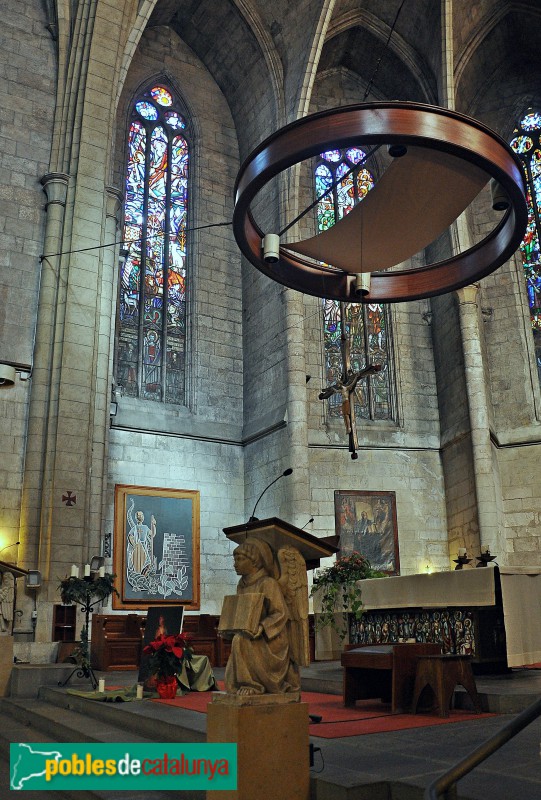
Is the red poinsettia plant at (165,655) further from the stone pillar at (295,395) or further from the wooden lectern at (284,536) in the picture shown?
the stone pillar at (295,395)

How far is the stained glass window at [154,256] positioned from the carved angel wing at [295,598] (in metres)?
11.8

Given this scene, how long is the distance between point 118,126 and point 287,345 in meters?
6.50

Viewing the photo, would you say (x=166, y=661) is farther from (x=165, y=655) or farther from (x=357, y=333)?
(x=357, y=333)

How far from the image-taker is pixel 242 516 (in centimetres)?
1622

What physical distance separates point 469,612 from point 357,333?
1058 centimetres

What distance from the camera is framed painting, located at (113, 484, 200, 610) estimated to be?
1433 centimetres

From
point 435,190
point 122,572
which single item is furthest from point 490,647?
point 122,572

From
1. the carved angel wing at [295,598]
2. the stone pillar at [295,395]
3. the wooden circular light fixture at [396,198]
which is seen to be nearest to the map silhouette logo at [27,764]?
the carved angel wing at [295,598]

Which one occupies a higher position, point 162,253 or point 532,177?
point 532,177

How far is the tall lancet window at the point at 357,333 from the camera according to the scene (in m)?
17.2

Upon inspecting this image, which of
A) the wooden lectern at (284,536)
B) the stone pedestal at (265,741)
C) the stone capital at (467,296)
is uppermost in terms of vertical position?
the stone capital at (467,296)

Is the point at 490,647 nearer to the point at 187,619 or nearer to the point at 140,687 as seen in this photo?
the point at 140,687

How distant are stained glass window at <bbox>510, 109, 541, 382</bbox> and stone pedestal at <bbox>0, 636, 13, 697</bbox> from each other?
489 inches

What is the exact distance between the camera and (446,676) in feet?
20.3
